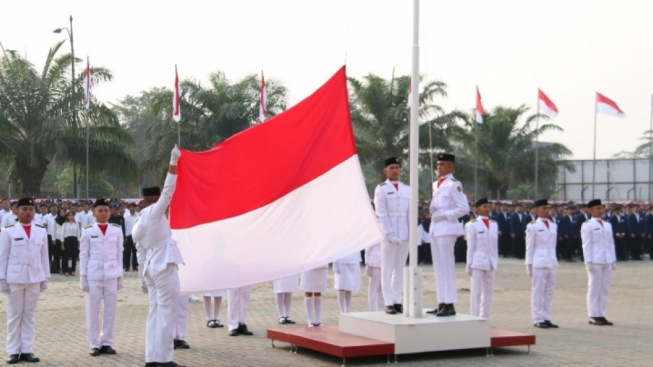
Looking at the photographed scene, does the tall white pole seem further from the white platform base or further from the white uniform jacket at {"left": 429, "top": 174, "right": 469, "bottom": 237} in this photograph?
the white uniform jacket at {"left": 429, "top": 174, "right": 469, "bottom": 237}

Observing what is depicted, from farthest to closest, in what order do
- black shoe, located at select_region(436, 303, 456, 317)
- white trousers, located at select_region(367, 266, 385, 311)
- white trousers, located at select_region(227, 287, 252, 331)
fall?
white trousers, located at select_region(367, 266, 385, 311) → white trousers, located at select_region(227, 287, 252, 331) → black shoe, located at select_region(436, 303, 456, 317)

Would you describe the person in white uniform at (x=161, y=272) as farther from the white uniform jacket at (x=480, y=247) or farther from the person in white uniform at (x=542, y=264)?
the person in white uniform at (x=542, y=264)

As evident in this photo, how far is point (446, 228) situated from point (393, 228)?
995 mm

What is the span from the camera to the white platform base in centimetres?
1030

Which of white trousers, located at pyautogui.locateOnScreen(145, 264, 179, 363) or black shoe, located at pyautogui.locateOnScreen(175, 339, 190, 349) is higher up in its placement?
white trousers, located at pyautogui.locateOnScreen(145, 264, 179, 363)

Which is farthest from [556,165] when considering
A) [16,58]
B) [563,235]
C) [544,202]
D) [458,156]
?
[544,202]

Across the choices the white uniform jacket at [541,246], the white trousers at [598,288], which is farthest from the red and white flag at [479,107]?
the white uniform jacket at [541,246]

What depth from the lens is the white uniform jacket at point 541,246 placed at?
563 inches

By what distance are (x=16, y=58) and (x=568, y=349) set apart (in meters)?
25.0

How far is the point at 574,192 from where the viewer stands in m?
52.0

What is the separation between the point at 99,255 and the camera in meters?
11.8

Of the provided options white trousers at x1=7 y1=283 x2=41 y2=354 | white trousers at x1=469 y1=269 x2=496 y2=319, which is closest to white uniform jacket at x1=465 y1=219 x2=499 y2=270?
white trousers at x1=469 y1=269 x2=496 y2=319

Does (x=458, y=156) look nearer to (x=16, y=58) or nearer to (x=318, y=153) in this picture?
(x=16, y=58)

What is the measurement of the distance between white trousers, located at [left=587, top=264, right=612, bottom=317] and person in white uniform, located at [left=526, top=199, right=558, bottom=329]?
2.31 ft
